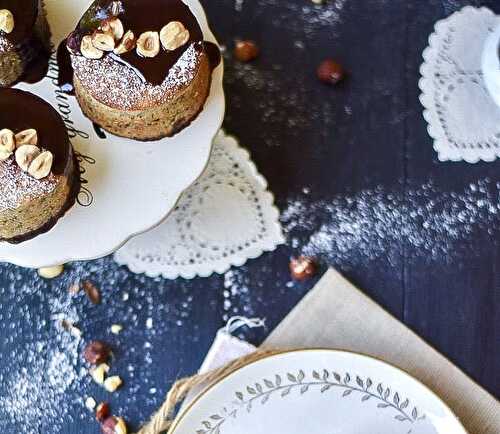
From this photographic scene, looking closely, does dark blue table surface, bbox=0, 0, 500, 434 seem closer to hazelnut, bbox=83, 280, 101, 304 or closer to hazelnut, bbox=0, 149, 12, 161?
hazelnut, bbox=83, 280, 101, 304

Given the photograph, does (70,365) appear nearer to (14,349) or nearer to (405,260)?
(14,349)

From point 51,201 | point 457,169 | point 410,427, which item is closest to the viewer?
point 51,201

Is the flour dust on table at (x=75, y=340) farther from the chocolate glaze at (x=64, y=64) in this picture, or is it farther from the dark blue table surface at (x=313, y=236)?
the chocolate glaze at (x=64, y=64)

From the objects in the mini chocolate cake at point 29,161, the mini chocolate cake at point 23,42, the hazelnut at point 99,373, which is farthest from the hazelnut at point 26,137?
the hazelnut at point 99,373

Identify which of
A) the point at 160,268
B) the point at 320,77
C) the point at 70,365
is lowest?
the point at 70,365

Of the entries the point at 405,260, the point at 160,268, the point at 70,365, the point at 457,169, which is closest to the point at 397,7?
the point at 457,169

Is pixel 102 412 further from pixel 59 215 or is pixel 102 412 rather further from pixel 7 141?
pixel 7 141

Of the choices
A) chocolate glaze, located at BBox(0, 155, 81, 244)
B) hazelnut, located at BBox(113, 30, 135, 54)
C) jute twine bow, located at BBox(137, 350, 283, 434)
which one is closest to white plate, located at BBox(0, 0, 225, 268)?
chocolate glaze, located at BBox(0, 155, 81, 244)
